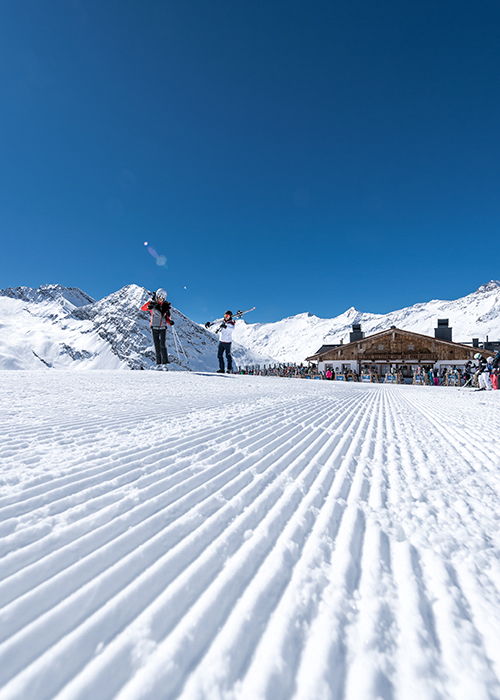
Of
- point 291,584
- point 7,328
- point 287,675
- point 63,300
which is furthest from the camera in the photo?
point 63,300

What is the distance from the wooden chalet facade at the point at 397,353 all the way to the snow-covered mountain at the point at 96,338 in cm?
6820

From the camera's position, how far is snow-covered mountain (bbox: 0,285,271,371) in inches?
4385

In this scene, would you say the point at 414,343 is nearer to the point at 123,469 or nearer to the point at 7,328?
the point at 123,469

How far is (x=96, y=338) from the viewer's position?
422ft

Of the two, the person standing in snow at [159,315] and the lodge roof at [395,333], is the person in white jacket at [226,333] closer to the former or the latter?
the person standing in snow at [159,315]

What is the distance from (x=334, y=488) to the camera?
95.8 inches

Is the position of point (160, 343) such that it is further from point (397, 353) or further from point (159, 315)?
point (397, 353)

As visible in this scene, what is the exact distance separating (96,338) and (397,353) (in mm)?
128026

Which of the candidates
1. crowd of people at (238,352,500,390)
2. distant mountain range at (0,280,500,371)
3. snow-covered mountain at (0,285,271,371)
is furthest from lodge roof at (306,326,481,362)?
distant mountain range at (0,280,500,371)

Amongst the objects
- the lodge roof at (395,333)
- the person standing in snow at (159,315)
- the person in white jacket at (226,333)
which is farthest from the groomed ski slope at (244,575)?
the lodge roof at (395,333)

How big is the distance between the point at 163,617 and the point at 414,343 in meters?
30.1

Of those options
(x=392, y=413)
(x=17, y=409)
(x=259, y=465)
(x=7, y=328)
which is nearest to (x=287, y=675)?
(x=259, y=465)

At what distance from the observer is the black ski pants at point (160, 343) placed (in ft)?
49.5

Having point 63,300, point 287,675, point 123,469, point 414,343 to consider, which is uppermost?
point 63,300
